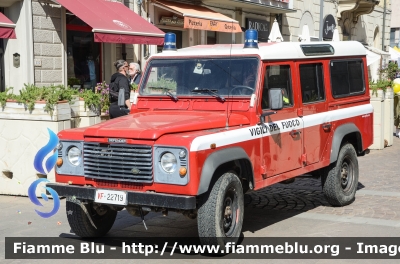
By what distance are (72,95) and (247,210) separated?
305 cm

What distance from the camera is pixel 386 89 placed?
15.4 metres

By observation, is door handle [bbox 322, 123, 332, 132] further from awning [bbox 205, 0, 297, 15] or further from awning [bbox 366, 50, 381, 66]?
awning [bbox 366, 50, 381, 66]

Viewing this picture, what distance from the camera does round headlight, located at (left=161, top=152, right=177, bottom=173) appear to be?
615cm

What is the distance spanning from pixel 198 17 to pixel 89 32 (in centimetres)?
361

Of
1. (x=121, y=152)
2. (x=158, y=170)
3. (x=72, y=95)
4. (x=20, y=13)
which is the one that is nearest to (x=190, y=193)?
(x=158, y=170)

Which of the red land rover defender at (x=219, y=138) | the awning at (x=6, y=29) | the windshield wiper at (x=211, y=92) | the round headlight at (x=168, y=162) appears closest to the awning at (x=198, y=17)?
the awning at (x=6, y=29)

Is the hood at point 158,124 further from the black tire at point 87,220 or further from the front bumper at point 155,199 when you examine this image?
the black tire at point 87,220

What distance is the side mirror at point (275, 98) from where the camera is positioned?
23.5 ft

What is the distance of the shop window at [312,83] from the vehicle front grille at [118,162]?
2688 millimetres

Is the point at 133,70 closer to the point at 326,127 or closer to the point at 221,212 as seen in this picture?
the point at 326,127

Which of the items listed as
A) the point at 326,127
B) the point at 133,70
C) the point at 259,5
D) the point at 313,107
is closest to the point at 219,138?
the point at 313,107

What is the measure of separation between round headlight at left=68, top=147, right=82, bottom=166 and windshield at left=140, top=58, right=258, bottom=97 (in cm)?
144

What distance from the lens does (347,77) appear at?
9.24 m

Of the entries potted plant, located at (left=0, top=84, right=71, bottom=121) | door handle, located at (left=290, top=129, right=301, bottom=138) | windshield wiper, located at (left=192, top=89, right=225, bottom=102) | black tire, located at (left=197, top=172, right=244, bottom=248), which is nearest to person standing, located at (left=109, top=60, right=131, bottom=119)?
potted plant, located at (left=0, top=84, right=71, bottom=121)
